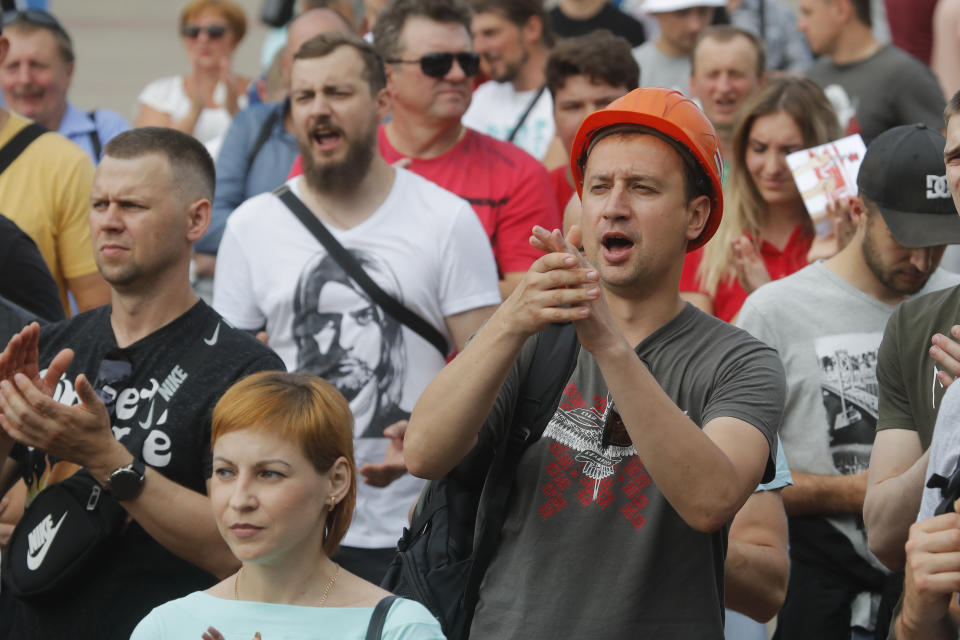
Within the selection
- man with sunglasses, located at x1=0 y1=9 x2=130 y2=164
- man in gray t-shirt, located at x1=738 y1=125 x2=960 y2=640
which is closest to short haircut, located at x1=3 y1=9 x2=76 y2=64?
man with sunglasses, located at x1=0 y1=9 x2=130 y2=164

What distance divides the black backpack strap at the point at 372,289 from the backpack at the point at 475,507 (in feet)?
5.66

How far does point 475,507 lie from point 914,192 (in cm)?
190

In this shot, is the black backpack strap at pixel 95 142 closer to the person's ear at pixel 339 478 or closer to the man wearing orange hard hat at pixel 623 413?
the person's ear at pixel 339 478

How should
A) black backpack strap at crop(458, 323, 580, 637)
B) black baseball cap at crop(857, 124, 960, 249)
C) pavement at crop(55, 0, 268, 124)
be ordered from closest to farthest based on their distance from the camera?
black backpack strap at crop(458, 323, 580, 637), black baseball cap at crop(857, 124, 960, 249), pavement at crop(55, 0, 268, 124)

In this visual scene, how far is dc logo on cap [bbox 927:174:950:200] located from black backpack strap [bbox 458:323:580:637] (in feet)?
5.28

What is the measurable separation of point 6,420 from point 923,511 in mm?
2453

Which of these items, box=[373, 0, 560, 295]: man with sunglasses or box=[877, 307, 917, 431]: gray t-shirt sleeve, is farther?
box=[373, 0, 560, 295]: man with sunglasses

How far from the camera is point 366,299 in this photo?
5.24m

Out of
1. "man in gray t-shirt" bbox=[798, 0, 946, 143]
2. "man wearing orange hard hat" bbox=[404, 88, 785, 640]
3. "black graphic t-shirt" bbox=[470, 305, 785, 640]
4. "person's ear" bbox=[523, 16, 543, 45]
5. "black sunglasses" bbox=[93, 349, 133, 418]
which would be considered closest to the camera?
"man wearing orange hard hat" bbox=[404, 88, 785, 640]

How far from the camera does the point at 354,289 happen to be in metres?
5.24

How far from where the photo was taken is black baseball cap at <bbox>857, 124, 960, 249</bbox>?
14.5 ft

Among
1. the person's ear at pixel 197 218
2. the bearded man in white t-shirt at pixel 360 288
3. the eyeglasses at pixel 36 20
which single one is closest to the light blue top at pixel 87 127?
the eyeglasses at pixel 36 20

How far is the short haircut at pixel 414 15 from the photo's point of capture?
6480mm

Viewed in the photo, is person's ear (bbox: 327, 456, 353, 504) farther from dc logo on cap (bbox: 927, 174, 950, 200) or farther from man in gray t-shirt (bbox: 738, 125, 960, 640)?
dc logo on cap (bbox: 927, 174, 950, 200)
